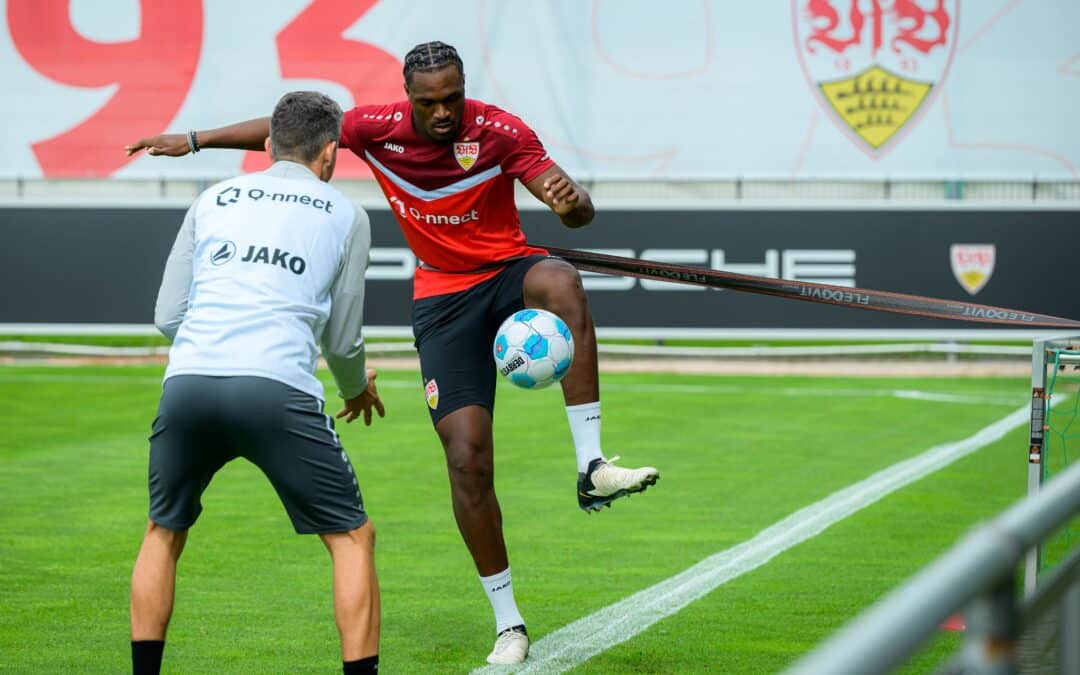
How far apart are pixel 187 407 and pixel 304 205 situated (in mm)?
A: 716

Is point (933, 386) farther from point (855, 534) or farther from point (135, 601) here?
point (135, 601)

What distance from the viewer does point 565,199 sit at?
18.5 feet

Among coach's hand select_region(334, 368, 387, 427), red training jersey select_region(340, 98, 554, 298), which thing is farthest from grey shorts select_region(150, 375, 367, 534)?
red training jersey select_region(340, 98, 554, 298)

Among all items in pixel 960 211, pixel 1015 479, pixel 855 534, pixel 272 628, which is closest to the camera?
pixel 272 628

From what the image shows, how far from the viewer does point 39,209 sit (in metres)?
16.9

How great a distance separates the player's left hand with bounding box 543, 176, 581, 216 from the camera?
5.63m

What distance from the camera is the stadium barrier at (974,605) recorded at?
1.88 metres

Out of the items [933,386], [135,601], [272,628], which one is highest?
[135,601]

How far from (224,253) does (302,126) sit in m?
0.48

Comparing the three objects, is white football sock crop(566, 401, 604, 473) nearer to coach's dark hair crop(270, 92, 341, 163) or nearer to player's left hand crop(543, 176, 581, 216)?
player's left hand crop(543, 176, 581, 216)

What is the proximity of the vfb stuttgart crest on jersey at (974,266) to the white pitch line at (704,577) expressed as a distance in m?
5.15

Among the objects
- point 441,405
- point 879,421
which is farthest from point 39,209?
point 441,405

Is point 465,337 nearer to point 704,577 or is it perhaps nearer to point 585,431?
point 585,431

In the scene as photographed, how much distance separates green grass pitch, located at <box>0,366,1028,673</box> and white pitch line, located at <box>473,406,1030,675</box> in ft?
0.31
